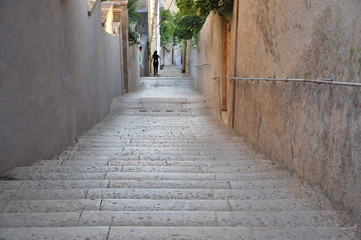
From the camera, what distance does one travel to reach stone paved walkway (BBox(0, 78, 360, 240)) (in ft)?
6.93

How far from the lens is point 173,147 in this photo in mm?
5566

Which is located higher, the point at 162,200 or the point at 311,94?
the point at 311,94

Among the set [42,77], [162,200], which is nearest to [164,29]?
[42,77]

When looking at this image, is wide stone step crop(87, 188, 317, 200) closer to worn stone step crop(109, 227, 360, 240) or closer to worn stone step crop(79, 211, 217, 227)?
worn stone step crop(79, 211, 217, 227)

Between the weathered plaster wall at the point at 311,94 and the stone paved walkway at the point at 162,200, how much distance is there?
24 centimetres

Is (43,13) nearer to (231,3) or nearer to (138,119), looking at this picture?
(231,3)

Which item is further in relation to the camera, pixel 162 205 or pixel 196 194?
pixel 196 194

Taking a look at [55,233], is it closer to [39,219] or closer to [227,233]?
[39,219]

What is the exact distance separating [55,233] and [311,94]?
2450 mm

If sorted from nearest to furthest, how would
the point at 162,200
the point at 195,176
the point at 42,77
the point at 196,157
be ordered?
the point at 162,200 → the point at 195,176 → the point at 42,77 → the point at 196,157

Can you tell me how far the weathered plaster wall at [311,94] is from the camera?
2512mm

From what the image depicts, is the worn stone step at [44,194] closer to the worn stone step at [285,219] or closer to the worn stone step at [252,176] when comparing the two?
the worn stone step at [285,219]

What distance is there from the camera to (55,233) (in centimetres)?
205

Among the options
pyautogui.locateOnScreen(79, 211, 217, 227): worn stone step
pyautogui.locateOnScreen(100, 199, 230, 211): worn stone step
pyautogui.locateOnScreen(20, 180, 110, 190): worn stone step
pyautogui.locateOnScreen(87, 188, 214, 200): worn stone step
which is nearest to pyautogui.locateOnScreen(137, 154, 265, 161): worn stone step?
pyautogui.locateOnScreen(20, 180, 110, 190): worn stone step
